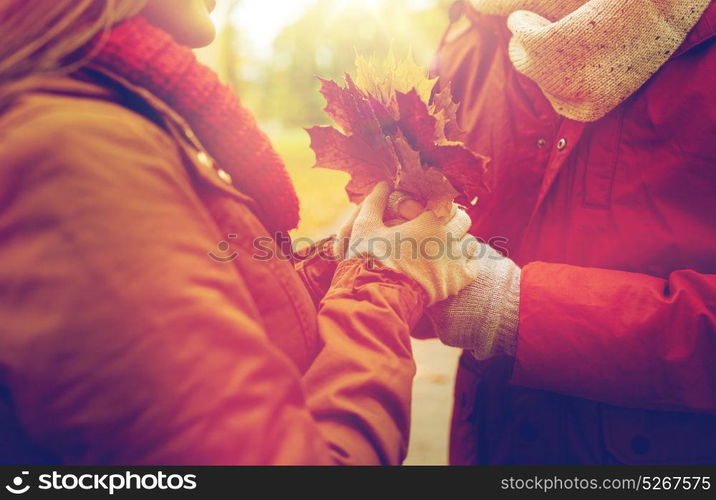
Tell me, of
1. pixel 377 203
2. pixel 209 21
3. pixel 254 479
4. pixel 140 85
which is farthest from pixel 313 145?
pixel 254 479

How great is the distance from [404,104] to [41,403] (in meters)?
0.89

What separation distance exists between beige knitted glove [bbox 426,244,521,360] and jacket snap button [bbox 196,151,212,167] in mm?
780

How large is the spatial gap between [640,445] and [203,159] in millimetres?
1431

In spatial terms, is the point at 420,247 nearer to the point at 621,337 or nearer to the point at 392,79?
the point at 392,79

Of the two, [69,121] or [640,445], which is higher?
[69,121]

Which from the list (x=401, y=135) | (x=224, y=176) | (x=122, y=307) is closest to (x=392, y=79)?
(x=401, y=135)

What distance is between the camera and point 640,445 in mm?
1340

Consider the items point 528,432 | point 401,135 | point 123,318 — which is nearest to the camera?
point 123,318

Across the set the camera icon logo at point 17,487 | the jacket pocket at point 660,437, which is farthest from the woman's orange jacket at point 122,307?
the jacket pocket at point 660,437

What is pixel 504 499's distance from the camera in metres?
1.05

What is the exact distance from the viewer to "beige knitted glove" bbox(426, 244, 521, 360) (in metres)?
1.26

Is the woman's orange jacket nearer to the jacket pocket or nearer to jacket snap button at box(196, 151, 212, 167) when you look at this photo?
jacket snap button at box(196, 151, 212, 167)

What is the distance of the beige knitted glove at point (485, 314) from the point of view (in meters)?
1.26

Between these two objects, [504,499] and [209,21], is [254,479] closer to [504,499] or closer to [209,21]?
[504,499]
